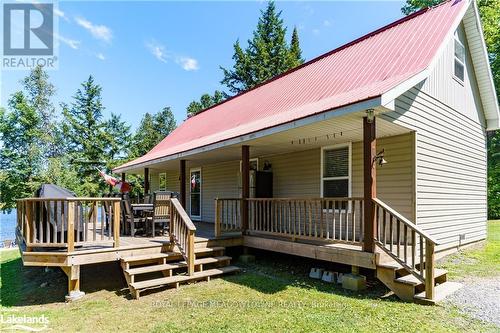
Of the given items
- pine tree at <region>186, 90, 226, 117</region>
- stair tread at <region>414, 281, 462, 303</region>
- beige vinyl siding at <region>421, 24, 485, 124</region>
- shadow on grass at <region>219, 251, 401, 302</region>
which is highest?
pine tree at <region>186, 90, 226, 117</region>

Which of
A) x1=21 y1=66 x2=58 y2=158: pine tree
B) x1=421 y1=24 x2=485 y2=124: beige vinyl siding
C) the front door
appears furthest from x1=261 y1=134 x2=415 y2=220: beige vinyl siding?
x1=21 y1=66 x2=58 y2=158: pine tree

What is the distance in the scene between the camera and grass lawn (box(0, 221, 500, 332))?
13.9ft

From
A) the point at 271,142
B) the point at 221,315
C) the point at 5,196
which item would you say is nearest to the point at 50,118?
the point at 5,196

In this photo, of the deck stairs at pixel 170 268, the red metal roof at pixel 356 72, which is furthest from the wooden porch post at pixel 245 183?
the deck stairs at pixel 170 268

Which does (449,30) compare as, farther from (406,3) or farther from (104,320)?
(406,3)

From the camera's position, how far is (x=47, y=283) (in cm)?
721

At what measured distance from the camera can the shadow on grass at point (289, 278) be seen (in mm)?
5586

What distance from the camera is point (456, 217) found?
8.41 meters

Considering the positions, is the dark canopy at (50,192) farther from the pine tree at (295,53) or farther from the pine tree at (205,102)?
the pine tree at (205,102)

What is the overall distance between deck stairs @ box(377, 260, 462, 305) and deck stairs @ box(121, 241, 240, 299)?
318cm

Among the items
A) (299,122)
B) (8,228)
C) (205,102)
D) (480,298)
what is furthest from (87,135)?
(480,298)

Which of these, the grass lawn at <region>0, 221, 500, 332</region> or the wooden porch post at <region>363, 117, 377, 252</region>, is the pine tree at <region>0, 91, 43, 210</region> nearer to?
the grass lawn at <region>0, 221, 500, 332</region>

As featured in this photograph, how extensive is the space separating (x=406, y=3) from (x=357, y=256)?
81.5 feet

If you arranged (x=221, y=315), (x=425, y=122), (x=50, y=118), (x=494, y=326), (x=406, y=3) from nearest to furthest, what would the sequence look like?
1. (x=494, y=326)
2. (x=221, y=315)
3. (x=425, y=122)
4. (x=406, y=3)
5. (x=50, y=118)
